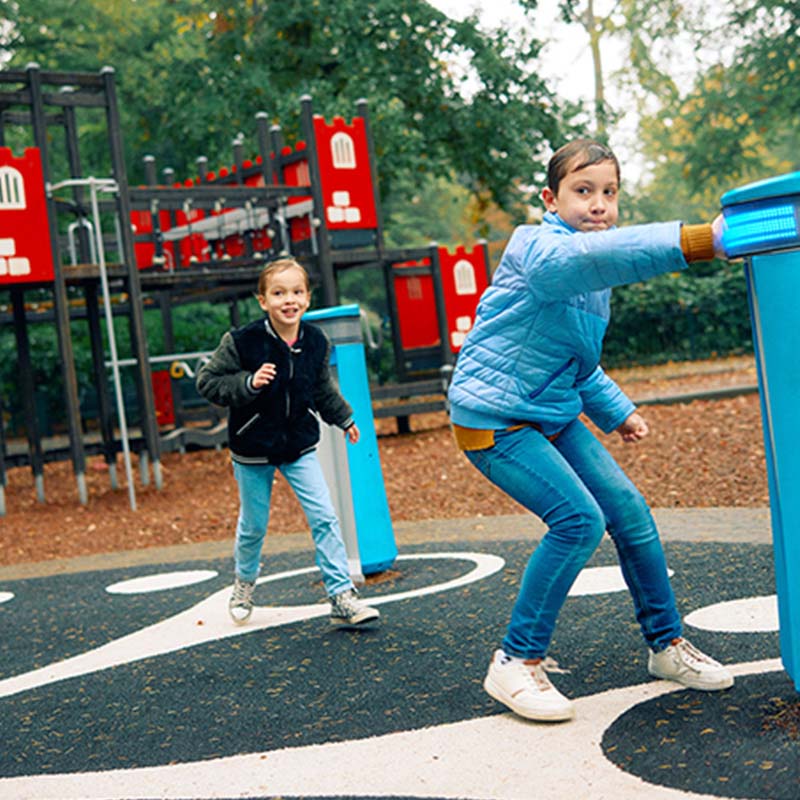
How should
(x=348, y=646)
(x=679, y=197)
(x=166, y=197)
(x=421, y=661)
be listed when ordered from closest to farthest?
(x=421, y=661) → (x=348, y=646) → (x=166, y=197) → (x=679, y=197)

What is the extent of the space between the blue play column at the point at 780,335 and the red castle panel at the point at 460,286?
13.0 meters

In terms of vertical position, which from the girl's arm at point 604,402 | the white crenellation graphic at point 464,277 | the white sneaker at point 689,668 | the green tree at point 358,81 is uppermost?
the green tree at point 358,81

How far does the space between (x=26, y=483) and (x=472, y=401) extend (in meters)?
12.9

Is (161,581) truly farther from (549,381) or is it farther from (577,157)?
(577,157)

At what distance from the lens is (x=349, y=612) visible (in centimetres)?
528

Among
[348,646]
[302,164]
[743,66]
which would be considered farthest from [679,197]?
[348,646]

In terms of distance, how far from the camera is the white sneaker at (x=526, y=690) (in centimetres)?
Answer: 360

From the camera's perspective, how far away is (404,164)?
2208 centimetres

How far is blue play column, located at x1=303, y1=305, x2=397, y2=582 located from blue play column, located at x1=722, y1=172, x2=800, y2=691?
3419 millimetres

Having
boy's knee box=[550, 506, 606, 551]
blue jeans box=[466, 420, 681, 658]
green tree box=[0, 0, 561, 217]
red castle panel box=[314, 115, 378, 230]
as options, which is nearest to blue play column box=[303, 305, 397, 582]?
blue jeans box=[466, 420, 681, 658]

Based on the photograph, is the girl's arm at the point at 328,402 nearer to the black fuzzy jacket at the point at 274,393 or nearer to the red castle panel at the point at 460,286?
the black fuzzy jacket at the point at 274,393

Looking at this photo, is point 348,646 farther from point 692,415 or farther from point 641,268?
point 692,415

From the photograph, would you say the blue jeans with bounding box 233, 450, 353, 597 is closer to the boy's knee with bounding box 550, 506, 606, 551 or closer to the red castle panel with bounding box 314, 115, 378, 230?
the boy's knee with bounding box 550, 506, 606, 551

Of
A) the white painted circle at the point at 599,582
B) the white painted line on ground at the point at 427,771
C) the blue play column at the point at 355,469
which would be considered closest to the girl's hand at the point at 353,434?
the blue play column at the point at 355,469
